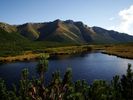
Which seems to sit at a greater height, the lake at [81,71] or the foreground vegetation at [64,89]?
the foreground vegetation at [64,89]

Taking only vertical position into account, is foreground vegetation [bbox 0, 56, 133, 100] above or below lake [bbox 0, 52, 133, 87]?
above

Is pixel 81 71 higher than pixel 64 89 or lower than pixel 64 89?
lower

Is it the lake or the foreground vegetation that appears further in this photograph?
the lake

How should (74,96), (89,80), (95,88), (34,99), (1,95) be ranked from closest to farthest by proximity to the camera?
(34,99)
(74,96)
(95,88)
(1,95)
(89,80)

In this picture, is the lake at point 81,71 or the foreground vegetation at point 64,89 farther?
→ the lake at point 81,71

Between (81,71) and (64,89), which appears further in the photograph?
(81,71)

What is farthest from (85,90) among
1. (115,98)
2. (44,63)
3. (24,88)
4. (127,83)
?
(44,63)

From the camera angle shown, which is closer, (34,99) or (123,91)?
(34,99)

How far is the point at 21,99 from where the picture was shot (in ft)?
194

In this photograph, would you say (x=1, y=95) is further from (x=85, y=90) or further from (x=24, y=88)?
(x=85, y=90)

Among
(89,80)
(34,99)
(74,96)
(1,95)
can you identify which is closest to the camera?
(34,99)

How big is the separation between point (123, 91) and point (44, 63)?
151ft

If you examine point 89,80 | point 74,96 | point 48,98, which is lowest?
point 89,80

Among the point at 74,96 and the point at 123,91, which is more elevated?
the point at 74,96
